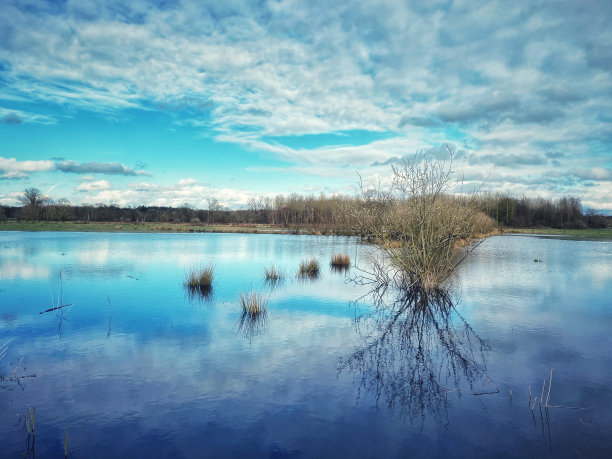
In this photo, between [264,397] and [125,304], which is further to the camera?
[125,304]

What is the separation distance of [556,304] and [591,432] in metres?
8.34

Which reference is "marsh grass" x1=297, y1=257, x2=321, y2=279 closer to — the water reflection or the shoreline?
the water reflection

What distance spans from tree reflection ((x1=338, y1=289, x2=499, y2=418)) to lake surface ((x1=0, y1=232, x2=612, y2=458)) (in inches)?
1.5

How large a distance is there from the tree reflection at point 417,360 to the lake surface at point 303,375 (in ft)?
0.12

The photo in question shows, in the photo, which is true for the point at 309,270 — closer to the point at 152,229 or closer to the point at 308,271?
the point at 308,271

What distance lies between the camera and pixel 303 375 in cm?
629

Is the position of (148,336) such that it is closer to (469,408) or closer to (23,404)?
(23,404)

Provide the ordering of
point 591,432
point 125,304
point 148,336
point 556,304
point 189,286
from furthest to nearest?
point 189,286, point 556,304, point 125,304, point 148,336, point 591,432

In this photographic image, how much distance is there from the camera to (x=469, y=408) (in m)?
5.27

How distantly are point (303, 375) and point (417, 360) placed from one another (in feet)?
7.07

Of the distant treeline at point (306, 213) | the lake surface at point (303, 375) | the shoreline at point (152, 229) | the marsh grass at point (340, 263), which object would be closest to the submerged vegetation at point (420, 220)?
the lake surface at point (303, 375)

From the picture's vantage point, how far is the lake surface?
14.7ft

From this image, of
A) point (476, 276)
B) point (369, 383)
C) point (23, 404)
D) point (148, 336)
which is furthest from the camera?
point (476, 276)

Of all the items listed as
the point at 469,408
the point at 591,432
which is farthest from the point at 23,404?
the point at 591,432
